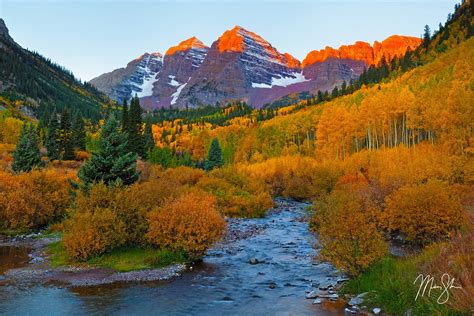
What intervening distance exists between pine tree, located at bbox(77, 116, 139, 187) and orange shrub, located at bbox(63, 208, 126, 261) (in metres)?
7.30

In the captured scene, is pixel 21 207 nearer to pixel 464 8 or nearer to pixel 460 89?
pixel 460 89

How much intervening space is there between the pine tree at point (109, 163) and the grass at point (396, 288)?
22120 mm

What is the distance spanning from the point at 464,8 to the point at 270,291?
182 meters

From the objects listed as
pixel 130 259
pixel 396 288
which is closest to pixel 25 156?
pixel 130 259

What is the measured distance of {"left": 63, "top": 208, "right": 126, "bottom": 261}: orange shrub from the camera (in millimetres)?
27406

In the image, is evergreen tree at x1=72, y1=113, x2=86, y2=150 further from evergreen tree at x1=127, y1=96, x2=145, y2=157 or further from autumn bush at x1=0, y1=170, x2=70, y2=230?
autumn bush at x1=0, y1=170, x2=70, y2=230

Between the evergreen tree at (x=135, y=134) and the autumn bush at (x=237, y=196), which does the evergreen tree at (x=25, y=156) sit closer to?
the evergreen tree at (x=135, y=134)

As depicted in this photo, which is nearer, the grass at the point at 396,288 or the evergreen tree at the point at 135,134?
the grass at the point at 396,288

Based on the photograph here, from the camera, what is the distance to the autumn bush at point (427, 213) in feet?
94.1

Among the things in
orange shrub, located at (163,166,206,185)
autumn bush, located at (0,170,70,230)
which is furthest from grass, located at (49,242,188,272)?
orange shrub, located at (163,166,206,185)

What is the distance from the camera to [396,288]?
1809 cm

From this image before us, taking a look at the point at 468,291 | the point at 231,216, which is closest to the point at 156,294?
the point at 468,291

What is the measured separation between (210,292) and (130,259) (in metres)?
8.36

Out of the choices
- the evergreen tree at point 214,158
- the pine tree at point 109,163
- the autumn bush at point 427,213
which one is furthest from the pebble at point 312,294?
the evergreen tree at point 214,158
